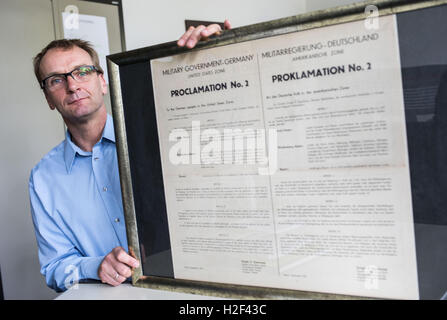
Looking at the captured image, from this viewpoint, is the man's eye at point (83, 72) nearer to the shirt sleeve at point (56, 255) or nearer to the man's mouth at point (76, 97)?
the man's mouth at point (76, 97)

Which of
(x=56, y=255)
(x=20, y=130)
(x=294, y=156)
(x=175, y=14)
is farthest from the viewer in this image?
(x=175, y=14)

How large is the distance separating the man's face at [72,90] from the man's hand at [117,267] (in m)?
0.48

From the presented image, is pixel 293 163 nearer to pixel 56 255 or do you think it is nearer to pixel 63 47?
pixel 56 255

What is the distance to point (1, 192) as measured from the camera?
67.3 inches

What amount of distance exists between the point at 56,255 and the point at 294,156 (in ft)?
2.47

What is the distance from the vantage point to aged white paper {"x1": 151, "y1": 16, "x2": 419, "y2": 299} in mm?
523

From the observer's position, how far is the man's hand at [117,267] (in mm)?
711

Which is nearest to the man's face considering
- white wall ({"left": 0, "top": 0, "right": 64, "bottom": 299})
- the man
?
the man

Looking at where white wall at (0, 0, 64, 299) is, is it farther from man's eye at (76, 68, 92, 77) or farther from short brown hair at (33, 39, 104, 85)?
man's eye at (76, 68, 92, 77)

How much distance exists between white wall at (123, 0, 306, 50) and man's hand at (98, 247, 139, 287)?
140 centimetres

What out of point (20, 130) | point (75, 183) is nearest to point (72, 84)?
point (75, 183)

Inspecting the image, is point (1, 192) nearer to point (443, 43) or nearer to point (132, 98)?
point (132, 98)

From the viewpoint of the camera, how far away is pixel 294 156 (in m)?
0.57
